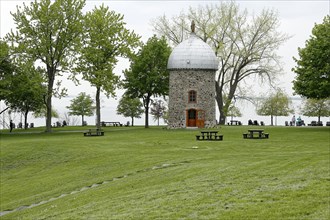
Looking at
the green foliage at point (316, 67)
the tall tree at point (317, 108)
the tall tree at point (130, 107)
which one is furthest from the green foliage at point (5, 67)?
the tall tree at point (317, 108)

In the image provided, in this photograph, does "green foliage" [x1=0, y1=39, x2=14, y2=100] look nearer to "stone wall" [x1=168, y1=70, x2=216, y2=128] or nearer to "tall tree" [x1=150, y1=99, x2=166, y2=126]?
"stone wall" [x1=168, y1=70, x2=216, y2=128]

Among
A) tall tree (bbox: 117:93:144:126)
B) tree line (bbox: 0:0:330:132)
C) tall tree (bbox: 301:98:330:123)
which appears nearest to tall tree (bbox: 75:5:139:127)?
tree line (bbox: 0:0:330:132)

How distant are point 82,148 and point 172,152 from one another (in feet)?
24.1

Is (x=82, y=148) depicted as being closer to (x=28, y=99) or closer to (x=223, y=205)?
(x=223, y=205)

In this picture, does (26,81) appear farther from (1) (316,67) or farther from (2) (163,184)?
(2) (163,184)

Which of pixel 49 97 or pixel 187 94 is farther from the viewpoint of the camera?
pixel 187 94

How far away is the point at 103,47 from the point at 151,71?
7.45 metres

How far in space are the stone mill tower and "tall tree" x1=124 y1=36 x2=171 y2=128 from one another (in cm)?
579

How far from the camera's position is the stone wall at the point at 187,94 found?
193ft

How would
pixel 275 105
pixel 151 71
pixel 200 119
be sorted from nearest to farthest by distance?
pixel 200 119 → pixel 151 71 → pixel 275 105

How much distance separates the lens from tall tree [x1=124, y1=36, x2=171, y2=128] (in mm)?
65125

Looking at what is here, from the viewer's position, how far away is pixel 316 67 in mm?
48844

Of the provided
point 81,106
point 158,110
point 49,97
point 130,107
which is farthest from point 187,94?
point 81,106

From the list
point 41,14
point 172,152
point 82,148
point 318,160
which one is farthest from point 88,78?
point 318,160
